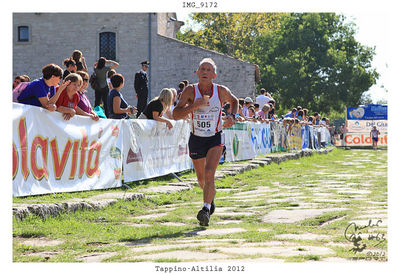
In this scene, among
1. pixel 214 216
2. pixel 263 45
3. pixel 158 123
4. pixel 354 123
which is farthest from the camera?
pixel 263 45

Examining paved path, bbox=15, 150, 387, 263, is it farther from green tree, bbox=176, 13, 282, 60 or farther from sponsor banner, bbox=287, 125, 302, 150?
green tree, bbox=176, 13, 282, 60

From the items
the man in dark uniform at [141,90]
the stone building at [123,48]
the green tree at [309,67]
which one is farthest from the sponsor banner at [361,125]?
the man in dark uniform at [141,90]

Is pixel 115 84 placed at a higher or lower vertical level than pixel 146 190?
higher

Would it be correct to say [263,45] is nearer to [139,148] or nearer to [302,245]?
[139,148]

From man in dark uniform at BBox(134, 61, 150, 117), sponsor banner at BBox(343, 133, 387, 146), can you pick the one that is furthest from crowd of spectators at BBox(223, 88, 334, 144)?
sponsor banner at BBox(343, 133, 387, 146)

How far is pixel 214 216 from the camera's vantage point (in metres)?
7.42

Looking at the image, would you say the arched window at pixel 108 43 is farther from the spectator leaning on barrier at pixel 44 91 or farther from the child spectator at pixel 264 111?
the spectator leaning on barrier at pixel 44 91

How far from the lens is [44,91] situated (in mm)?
7797

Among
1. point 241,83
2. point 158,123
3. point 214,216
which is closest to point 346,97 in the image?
point 241,83

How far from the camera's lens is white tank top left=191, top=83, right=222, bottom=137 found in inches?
275

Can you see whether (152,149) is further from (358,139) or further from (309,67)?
(309,67)

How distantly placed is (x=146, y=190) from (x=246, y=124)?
8.40m

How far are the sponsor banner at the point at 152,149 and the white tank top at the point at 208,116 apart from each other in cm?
310

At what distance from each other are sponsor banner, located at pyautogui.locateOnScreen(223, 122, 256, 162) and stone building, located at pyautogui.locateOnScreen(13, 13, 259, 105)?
1629cm
